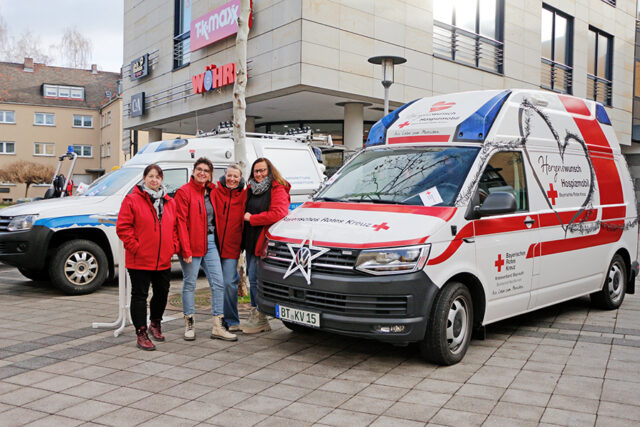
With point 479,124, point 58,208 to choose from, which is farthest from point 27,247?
point 479,124

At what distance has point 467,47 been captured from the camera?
2030 cm

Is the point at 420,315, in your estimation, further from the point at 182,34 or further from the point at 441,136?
the point at 182,34

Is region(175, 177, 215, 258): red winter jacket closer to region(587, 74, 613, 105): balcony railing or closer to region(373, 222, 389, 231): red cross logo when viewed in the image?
region(373, 222, 389, 231): red cross logo

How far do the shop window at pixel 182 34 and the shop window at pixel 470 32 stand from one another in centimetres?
864

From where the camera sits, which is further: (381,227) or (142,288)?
(142,288)

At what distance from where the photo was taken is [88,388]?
4.55 m

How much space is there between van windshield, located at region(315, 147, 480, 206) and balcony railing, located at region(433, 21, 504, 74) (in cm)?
1414

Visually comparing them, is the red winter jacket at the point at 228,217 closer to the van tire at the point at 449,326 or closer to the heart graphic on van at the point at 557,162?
the van tire at the point at 449,326

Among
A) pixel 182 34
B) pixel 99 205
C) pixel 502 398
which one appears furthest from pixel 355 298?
pixel 182 34

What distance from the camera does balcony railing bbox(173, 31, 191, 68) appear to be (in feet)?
71.3

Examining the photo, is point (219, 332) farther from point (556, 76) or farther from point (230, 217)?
point (556, 76)

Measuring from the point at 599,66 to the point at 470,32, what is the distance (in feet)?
32.0

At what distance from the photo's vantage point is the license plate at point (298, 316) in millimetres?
5017

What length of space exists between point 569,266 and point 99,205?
635 cm
